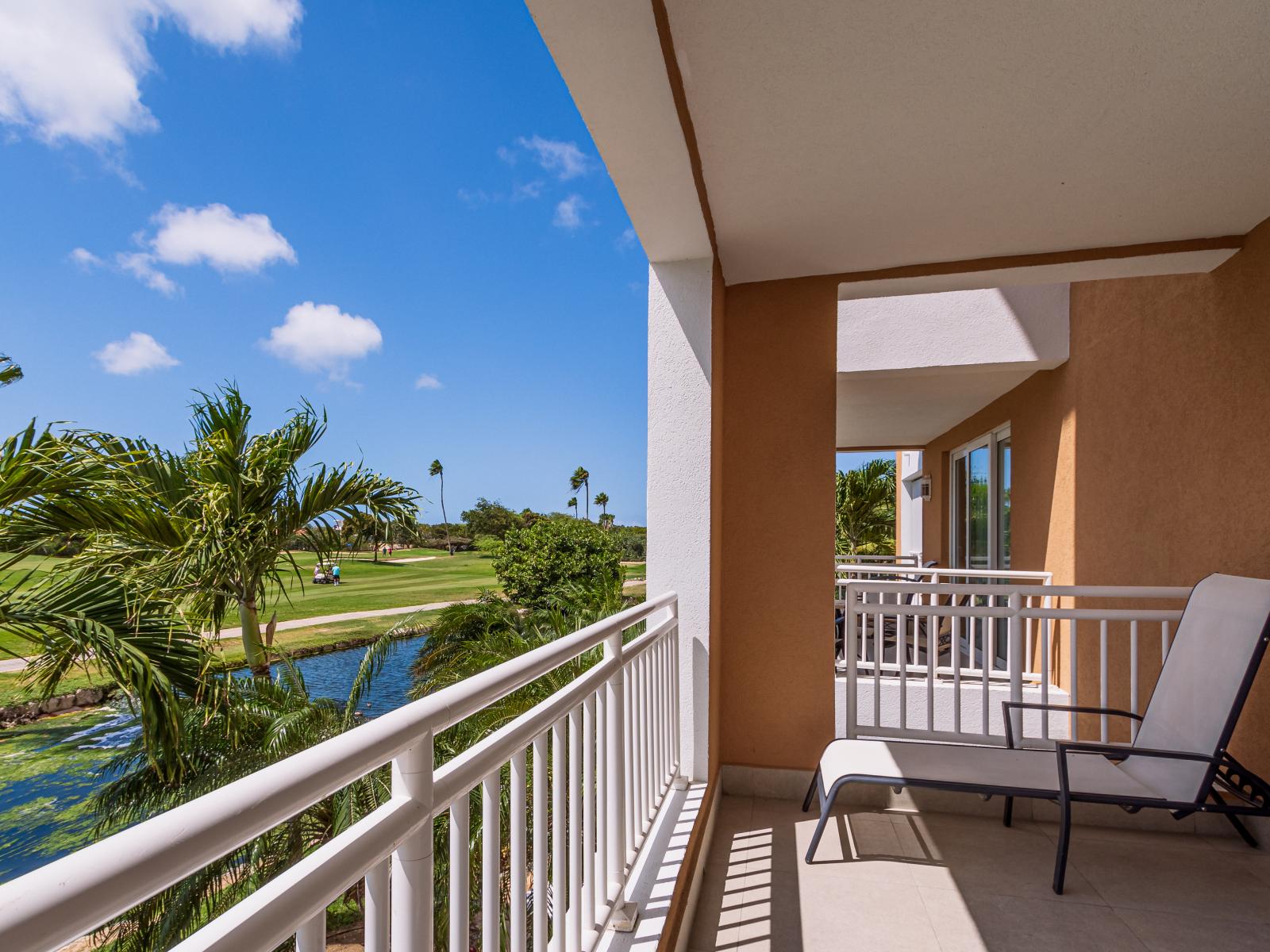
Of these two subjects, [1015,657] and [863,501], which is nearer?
[1015,657]

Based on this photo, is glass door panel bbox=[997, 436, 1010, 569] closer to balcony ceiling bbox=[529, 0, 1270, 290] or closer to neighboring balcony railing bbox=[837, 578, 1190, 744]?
neighboring balcony railing bbox=[837, 578, 1190, 744]

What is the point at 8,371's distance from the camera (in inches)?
184

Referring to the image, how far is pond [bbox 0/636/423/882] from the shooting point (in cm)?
669

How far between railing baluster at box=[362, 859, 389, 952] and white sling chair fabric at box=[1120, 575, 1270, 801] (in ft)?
10.0

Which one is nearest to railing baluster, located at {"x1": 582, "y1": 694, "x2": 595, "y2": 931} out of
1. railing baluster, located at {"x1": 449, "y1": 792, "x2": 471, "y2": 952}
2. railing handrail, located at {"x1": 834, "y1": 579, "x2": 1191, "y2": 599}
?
railing baluster, located at {"x1": 449, "y1": 792, "x2": 471, "y2": 952}

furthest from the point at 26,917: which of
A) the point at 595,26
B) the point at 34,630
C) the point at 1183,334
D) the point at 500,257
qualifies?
the point at 500,257

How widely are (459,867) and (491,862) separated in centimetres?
16

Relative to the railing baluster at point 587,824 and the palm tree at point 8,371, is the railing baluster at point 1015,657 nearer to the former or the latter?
the railing baluster at point 587,824

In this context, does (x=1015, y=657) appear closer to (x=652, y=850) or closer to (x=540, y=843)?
(x=652, y=850)

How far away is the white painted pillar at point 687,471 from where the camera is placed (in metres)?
3.12

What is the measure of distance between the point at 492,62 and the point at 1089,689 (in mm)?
49198

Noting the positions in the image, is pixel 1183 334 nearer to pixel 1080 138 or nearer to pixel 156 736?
pixel 1080 138

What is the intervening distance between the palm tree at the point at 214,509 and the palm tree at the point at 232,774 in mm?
880

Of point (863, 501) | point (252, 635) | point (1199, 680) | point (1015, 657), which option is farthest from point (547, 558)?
point (1199, 680)
